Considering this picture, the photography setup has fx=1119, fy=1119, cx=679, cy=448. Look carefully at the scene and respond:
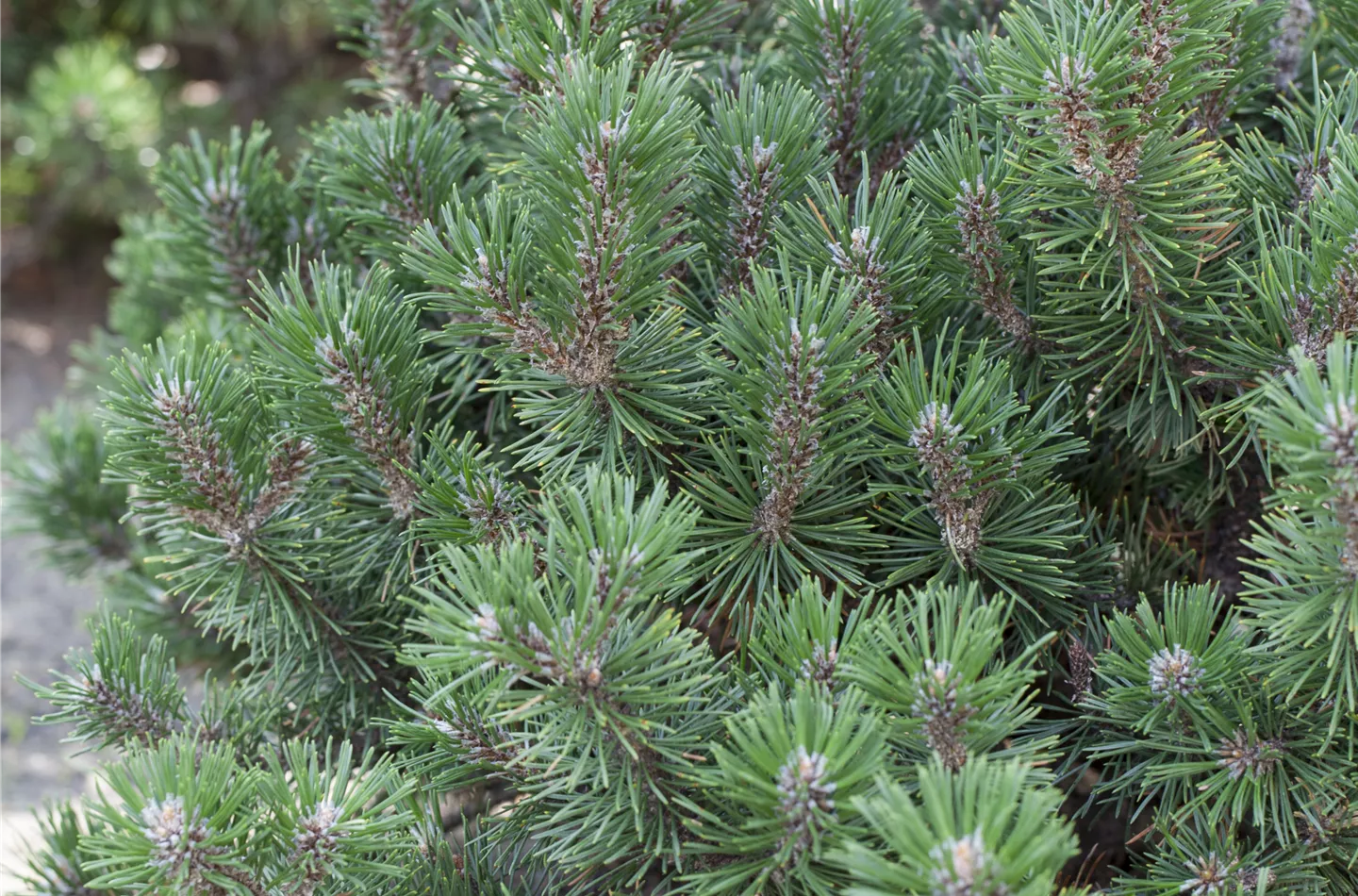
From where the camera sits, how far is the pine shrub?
57cm

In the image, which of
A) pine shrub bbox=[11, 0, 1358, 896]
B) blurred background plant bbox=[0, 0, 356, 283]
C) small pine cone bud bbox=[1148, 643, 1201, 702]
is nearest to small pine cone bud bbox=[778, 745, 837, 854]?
pine shrub bbox=[11, 0, 1358, 896]

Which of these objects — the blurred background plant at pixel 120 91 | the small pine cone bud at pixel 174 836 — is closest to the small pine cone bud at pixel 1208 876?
the small pine cone bud at pixel 174 836

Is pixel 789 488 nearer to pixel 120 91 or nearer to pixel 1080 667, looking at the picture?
pixel 1080 667

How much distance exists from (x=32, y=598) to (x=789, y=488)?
98.3 inches

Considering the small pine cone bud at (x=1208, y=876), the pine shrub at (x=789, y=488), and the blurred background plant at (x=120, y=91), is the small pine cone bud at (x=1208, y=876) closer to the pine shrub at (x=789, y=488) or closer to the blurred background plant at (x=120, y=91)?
the pine shrub at (x=789, y=488)

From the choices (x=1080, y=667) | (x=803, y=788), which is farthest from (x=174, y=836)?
(x=1080, y=667)

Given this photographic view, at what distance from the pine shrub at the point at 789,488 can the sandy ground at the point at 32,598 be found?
36cm

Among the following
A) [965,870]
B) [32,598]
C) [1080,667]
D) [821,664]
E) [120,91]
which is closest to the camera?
[965,870]

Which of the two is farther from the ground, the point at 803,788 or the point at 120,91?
the point at 120,91

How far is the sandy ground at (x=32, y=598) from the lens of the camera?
1.88 meters

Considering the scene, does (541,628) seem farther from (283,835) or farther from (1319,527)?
(1319,527)

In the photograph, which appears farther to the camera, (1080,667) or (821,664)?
(1080,667)

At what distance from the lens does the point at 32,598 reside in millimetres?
2596

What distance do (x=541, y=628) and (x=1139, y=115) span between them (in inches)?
17.6
